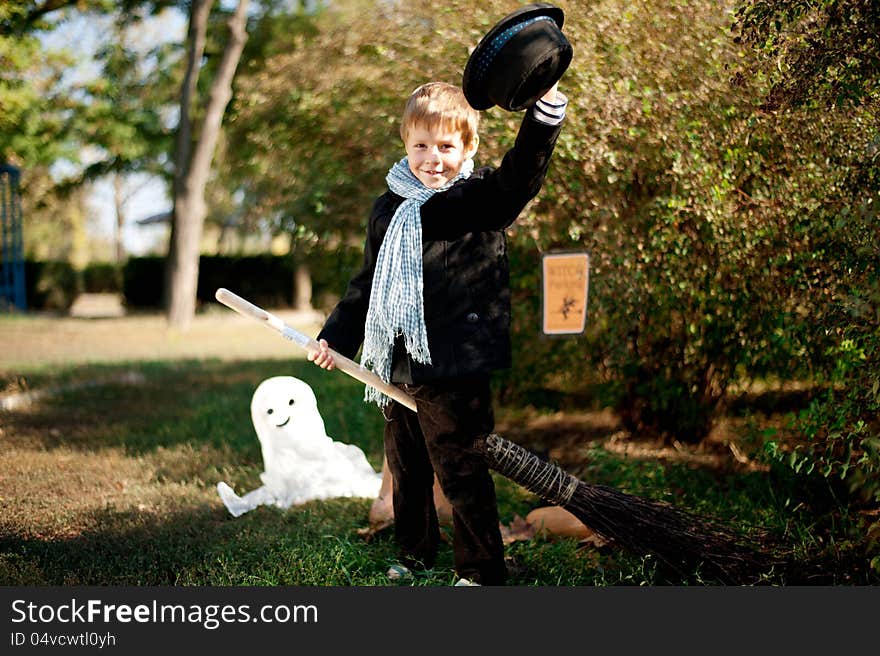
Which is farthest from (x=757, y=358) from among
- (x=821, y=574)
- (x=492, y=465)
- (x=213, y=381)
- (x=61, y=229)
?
(x=61, y=229)

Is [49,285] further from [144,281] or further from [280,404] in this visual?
[280,404]

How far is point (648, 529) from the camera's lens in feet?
9.60

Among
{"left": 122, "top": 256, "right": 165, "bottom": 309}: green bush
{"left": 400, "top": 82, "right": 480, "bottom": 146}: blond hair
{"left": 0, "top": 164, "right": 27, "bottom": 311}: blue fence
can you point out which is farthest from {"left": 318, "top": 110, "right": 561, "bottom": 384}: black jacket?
{"left": 122, "top": 256, "right": 165, "bottom": 309}: green bush

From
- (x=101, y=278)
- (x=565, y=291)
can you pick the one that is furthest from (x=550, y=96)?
(x=101, y=278)

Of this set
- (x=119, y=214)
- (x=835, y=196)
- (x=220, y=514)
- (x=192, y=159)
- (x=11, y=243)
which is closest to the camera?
(x=835, y=196)

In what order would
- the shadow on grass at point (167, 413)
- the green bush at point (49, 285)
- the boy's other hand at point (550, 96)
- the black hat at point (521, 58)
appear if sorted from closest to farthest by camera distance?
the black hat at point (521, 58) < the boy's other hand at point (550, 96) < the shadow on grass at point (167, 413) < the green bush at point (49, 285)

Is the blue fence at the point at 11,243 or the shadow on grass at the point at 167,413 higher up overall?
the blue fence at the point at 11,243

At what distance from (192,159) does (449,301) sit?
11191 millimetres

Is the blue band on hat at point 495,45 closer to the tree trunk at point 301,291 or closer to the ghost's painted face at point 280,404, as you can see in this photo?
the ghost's painted face at point 280,404

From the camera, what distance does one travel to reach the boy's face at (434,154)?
2.71 meters

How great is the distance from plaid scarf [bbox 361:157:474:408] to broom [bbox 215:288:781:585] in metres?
0.22

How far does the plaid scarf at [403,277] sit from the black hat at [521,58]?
0.43 m

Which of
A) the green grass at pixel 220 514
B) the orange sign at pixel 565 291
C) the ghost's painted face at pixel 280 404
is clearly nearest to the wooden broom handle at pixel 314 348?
the green grass at pixel 220 514

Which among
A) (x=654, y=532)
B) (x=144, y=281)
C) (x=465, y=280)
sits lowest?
(x=654, y=532)
